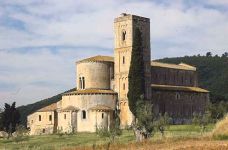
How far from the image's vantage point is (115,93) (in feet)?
249

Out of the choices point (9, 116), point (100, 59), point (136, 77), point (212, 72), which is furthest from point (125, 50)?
point (212, 72)

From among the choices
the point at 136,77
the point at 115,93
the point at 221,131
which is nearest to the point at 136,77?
the point at 136,77

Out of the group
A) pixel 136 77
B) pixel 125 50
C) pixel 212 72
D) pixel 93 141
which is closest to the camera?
pixel 93 141

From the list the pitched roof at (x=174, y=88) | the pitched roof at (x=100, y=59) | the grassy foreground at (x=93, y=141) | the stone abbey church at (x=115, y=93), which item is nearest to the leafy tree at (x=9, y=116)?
the stone abbey church at (x=115, y=93)

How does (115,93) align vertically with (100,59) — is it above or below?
below

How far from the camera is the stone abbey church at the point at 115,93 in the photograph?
73875mm

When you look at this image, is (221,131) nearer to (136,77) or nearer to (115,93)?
(136,77)

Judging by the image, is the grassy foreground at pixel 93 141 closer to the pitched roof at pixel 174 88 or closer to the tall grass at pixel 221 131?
the tall grass at pixel 221 131

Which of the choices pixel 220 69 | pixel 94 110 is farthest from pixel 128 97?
pixel 220 69

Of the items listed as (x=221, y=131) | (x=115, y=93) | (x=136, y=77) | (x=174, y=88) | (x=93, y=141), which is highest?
(x=136, y=77)

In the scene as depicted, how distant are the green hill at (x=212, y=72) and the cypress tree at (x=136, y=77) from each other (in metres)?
47.2

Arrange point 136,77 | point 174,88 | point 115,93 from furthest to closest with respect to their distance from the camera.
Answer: point 174,88, point 115,93, point 136,77

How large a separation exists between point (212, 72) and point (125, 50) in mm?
78246

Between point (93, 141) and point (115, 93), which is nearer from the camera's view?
point (93, 141)
